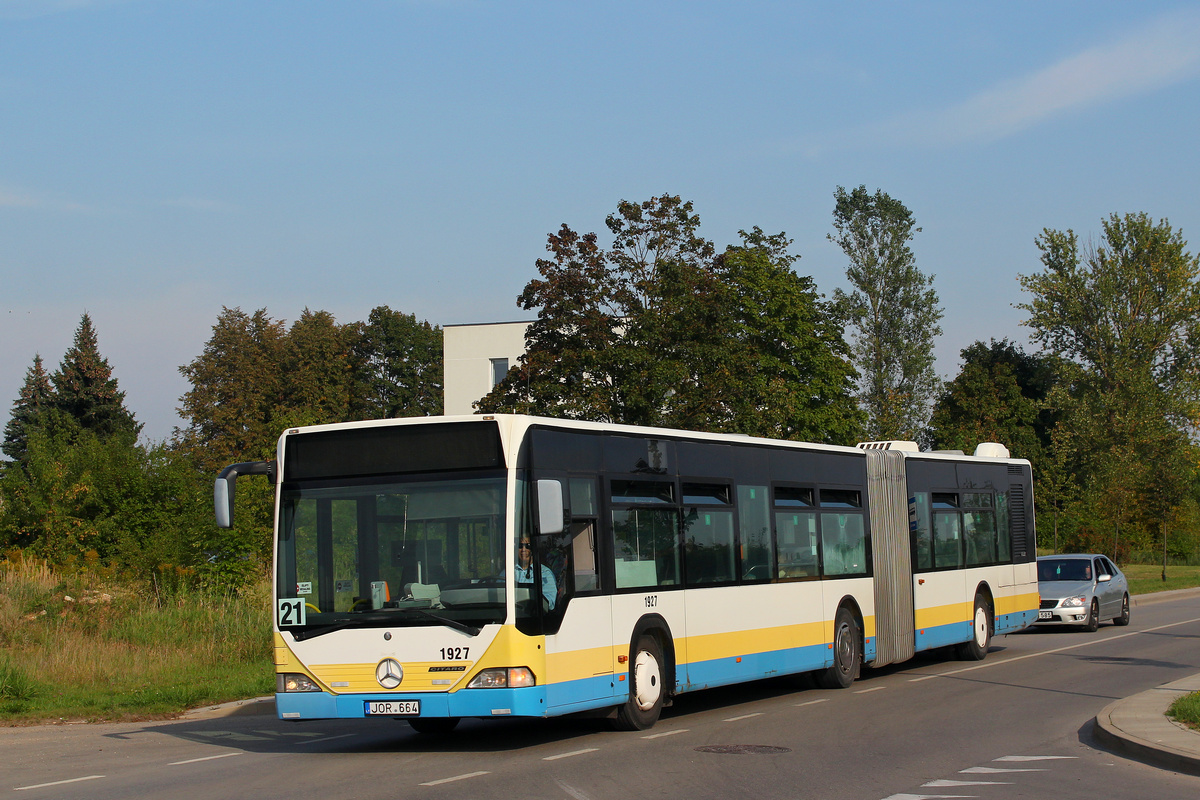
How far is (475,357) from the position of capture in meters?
67.4

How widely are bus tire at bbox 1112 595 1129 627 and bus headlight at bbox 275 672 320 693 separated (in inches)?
870

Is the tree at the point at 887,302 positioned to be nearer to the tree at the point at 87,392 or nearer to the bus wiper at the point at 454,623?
the tree at the point at 87,392

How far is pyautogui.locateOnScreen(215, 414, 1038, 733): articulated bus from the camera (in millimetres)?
11070

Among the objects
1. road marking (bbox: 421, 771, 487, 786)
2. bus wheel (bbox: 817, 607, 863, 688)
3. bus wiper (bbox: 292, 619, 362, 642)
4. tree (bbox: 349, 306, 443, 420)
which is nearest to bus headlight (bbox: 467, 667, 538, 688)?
road marking (bbox: 421, 771, 487, 786)

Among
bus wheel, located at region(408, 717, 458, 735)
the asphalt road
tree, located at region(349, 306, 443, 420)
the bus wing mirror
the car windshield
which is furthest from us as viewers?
tree, located at region(349, 306, 443, 420)

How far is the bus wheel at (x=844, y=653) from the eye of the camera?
16875mm

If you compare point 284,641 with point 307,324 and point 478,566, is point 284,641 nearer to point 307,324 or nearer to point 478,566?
point 478,566

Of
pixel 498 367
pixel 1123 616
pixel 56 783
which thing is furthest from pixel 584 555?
pixel 498 367

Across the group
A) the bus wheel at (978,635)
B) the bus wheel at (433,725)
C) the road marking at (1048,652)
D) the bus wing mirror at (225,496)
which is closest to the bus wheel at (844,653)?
the road marking at (1048,652)

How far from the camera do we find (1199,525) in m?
61.8

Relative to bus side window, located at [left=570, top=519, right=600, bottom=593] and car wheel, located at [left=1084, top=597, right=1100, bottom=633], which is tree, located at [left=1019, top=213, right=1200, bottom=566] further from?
bus side window, located at [left=570, top=519, right=600, bottom=593]

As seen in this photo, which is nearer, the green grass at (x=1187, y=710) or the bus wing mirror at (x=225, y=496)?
the bus wing mirror at (x=225, y=496)

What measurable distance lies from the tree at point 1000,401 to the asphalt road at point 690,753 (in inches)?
2310

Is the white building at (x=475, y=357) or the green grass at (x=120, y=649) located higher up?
the white building at (x=475, y=357)
